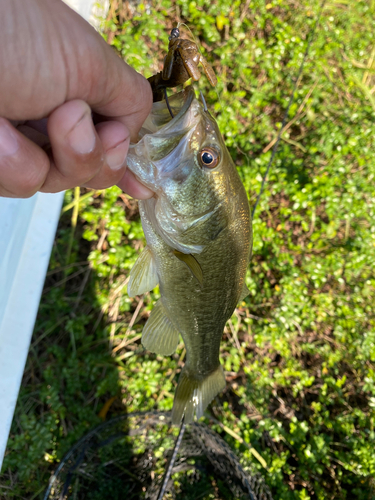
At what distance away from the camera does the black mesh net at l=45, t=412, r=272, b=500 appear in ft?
8.45

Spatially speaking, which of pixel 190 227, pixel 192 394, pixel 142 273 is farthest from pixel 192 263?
pixel 192 394

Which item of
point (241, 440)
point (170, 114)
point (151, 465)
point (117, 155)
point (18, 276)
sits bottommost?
point (151, 465)

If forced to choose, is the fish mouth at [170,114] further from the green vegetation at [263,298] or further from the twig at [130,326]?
the twig at [130,326]

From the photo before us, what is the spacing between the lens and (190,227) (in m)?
1.37

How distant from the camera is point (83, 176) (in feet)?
3.48

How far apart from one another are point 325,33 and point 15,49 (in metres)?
4.27

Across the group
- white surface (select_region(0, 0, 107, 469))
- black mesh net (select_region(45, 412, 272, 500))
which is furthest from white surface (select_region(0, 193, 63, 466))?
black mesh net (select_region(45, 412, 272, 500))

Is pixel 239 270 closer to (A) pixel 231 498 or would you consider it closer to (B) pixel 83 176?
(B) pixel 83 176

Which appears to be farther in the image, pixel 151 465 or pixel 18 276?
pixel 151 465

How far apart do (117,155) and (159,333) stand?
41.9 inches

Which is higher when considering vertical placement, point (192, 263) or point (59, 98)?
point (59, 98)

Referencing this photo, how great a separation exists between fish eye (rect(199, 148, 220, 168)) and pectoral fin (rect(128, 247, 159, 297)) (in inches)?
21.0

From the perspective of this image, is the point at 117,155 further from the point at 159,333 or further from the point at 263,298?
the point at 263,298

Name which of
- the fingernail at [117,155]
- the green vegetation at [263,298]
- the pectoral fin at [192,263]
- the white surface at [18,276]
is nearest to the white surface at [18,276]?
the white surface at [18,276]
